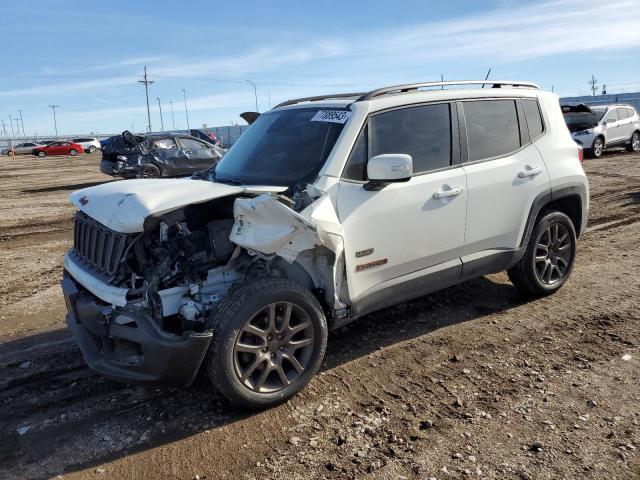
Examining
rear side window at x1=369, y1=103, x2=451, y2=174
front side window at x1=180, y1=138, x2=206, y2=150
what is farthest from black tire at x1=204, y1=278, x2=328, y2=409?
front side window at x1=180, y1=138, x2=206, y2=150

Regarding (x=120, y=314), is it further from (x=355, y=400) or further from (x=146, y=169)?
(x=146, y=169)

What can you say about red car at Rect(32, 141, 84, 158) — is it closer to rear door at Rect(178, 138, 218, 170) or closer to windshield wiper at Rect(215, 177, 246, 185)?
rear door at Rect(178, 138, 218, 170)

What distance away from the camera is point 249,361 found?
3.46m

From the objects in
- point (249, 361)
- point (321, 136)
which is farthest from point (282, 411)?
→ point (321, 136)

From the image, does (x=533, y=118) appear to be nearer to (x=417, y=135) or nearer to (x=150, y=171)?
(x=417, y=135)

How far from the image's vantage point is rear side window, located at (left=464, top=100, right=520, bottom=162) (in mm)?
4594

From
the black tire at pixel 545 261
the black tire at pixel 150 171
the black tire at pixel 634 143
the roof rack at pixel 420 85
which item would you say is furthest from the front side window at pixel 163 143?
the black tire at pixel 634 143

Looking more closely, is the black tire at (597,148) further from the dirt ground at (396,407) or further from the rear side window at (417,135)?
the rear side window at (417,135)

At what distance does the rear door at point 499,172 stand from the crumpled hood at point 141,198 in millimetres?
1761

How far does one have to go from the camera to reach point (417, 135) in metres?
4.26

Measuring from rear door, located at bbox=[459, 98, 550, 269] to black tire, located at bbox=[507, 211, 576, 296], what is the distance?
0.29m

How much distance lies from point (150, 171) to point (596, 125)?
14607mm

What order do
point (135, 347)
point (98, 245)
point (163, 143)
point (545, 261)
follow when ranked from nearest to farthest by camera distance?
point (135, 347), point (98, 245), point (545, 261), point (163, 143)

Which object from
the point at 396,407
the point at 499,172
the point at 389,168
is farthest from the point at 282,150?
the point at 396,407
